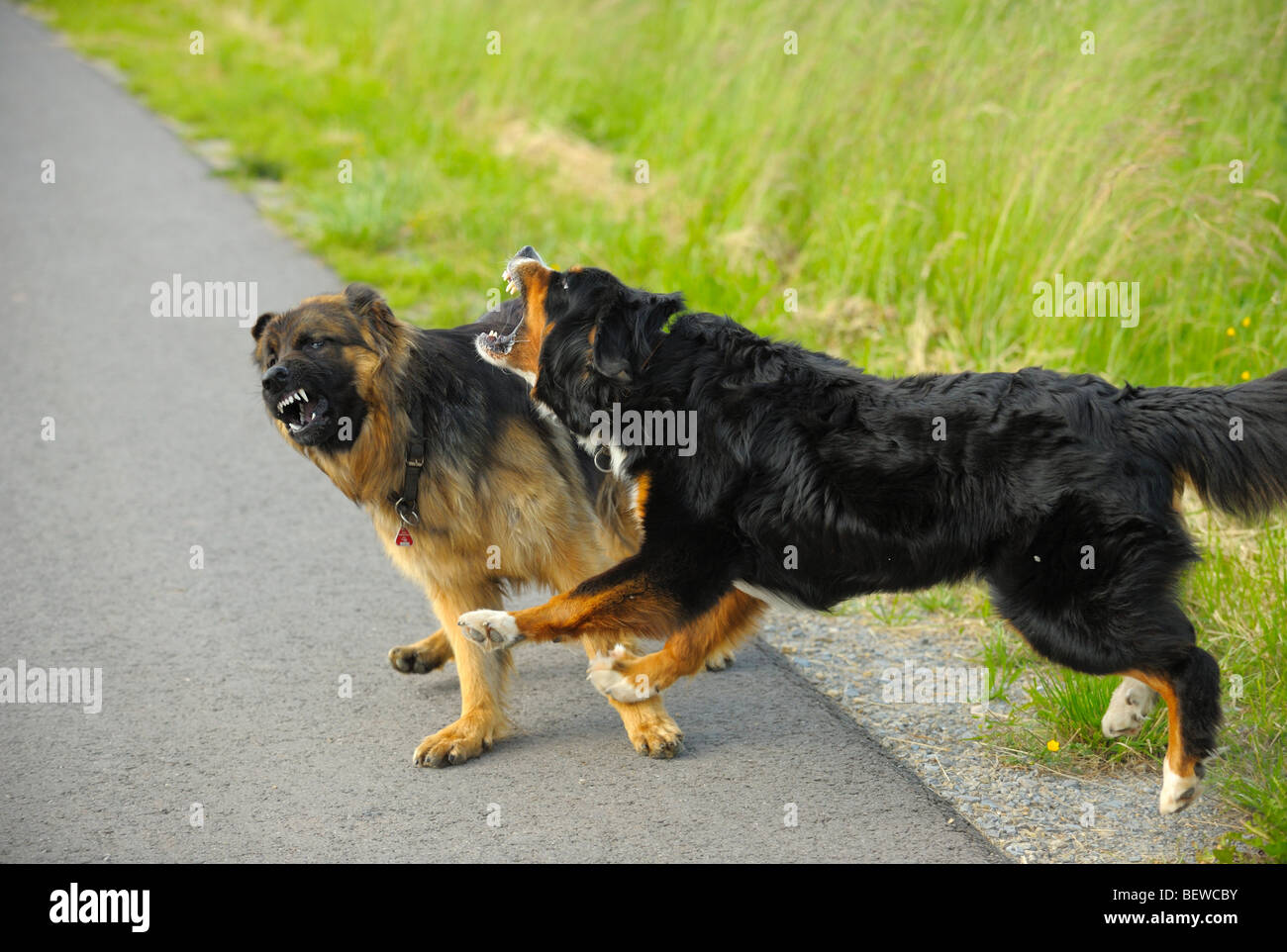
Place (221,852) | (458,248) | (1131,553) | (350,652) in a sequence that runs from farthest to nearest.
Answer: (458,248), (350,652), (221,852), (1131,553)

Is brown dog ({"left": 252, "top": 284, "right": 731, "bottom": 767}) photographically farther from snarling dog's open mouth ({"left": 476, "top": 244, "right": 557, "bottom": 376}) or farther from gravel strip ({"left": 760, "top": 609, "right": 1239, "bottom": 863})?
gravel strip ({"left": 760, "top": 609, "right": 1239, "bottom": 863})

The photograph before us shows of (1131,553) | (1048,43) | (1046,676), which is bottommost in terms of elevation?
(1046,676)

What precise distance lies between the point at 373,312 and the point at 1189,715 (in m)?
3.10

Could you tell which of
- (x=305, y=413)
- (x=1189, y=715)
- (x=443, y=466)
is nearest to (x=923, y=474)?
(x=1189, y=715)

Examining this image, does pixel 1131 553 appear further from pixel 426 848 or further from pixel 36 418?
pixel 36 418

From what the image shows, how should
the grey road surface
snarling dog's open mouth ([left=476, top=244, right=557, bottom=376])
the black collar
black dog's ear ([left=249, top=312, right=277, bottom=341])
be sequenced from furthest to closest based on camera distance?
black dog's ear ([left=249, top=312, right=277, bottom=341])
the black collar
snarling dog's open mouth ([left=476, top=244, right=557, bottom=376])
the grey road surface

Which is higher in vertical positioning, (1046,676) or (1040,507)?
(1040,507)

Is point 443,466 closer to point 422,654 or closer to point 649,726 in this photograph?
point 422,654

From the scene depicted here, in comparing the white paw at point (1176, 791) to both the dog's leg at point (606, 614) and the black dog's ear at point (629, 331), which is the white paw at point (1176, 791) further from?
the black dog's ear at point (629, 331)

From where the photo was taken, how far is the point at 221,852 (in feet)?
12.8

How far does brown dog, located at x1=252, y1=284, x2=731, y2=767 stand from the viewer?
4523 mm

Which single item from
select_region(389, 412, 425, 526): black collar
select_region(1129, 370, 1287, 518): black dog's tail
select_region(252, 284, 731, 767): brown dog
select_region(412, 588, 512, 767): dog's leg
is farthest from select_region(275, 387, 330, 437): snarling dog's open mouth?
select_region(1129, 370, 1287, 518): black dog's tail

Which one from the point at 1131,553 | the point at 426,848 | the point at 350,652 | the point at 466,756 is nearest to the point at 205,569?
the point at 350,652

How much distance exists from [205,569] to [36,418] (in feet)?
8.12
